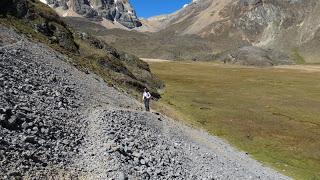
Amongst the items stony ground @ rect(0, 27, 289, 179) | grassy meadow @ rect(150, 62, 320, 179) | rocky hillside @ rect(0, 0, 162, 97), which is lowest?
grassy meadow @ rect(150, 62, 320, 179)

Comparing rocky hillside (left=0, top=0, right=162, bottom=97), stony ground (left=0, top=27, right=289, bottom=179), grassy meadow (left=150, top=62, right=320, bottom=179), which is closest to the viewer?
stony ground (left=0, top=27, right=289, bottom=179)

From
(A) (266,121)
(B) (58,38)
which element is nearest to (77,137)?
(B) (58,38)

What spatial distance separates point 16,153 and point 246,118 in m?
52.7

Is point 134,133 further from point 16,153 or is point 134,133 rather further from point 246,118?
point 246,118

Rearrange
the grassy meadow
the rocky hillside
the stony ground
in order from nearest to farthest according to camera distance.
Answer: the stony ground → the grassy meadow → the rocky hillside

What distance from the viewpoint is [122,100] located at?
157ft

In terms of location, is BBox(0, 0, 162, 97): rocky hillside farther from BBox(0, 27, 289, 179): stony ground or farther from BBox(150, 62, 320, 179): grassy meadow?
BBox(0, 27, 289, 179): stony ground

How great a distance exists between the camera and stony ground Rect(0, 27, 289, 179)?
2436 centimetres

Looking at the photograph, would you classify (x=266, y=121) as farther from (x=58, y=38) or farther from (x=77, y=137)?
(x=77, y=137)

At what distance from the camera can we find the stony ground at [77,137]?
2436cm

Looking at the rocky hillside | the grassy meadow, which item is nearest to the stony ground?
the grassy meadow

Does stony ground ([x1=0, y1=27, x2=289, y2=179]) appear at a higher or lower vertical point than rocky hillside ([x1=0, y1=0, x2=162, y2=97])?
lower

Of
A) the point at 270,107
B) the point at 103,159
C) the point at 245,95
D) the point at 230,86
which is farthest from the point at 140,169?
the point at 230,86

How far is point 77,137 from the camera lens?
94.3 feet
